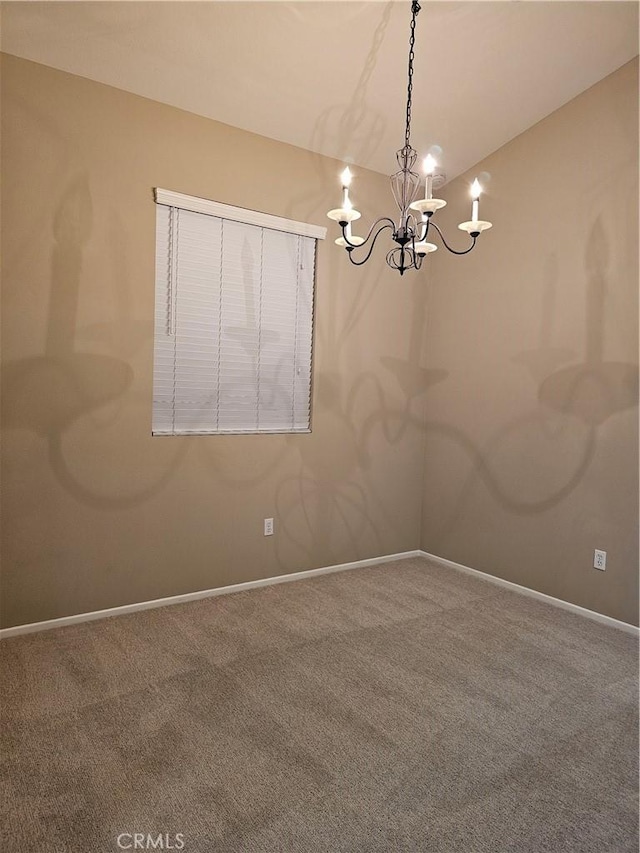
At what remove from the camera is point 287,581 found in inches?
153

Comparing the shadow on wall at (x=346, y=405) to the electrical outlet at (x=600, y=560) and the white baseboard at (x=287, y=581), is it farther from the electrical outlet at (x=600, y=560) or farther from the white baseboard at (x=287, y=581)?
the electrical outlet at (x=600, y=560)

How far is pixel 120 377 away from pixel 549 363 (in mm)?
2641

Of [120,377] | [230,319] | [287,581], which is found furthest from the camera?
[287,581]

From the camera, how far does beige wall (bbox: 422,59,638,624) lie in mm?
3273

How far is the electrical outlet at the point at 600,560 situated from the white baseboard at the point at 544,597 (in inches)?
10.8

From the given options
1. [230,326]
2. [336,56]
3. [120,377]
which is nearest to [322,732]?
[120,377]

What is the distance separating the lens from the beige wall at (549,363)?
10.7 ft

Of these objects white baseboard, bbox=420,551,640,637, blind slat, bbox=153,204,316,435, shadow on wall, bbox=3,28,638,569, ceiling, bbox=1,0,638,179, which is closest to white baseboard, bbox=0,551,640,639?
white baseboard, bbox=420,551,640,637

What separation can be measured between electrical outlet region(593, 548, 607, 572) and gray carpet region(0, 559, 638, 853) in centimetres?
33

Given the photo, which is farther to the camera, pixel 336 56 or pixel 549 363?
pixel 549 363

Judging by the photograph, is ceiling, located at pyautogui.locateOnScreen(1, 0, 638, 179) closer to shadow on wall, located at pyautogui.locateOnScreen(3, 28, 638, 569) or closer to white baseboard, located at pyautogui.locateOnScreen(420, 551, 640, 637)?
shadow on wall, located at pyautogui.locateOnScreen(3, 28, 638, 569)

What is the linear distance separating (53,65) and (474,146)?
104 inches

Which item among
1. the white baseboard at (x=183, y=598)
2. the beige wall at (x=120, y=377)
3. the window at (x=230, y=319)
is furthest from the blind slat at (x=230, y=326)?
the white baseboard at (x=183, y=598)

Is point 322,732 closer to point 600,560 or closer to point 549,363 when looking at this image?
point 600,560
